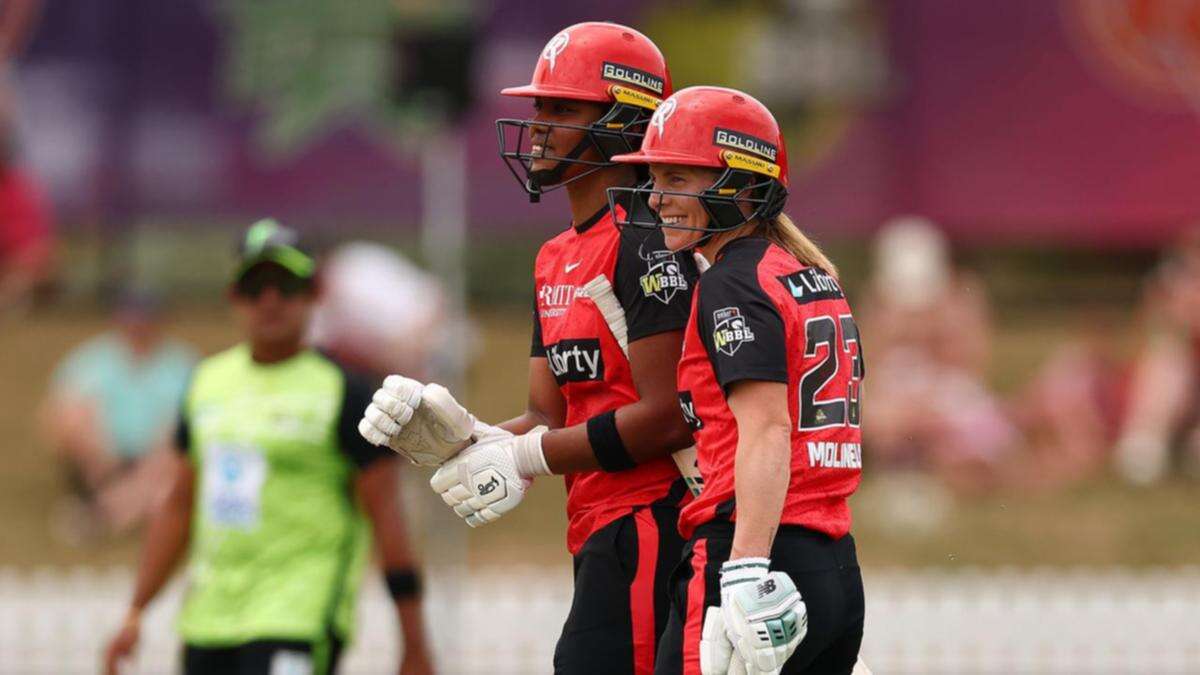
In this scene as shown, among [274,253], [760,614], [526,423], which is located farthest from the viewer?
[274,253]

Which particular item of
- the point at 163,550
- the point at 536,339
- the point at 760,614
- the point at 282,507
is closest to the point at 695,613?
the point at 760,614

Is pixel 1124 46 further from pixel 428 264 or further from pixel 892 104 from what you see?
pixel 428 264

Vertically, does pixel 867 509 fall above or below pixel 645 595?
above

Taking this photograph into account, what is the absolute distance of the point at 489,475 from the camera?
5.30 meters

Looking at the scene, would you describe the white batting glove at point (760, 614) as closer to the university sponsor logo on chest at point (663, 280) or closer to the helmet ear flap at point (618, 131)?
the university sponsor logo on chest at point (663, 280)

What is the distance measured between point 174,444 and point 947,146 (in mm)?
11567

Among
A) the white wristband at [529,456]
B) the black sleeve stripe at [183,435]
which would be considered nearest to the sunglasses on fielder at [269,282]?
the black sleeve stripe at [183,435]

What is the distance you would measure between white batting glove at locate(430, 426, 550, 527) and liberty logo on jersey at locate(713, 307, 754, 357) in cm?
71

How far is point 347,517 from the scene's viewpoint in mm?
7016

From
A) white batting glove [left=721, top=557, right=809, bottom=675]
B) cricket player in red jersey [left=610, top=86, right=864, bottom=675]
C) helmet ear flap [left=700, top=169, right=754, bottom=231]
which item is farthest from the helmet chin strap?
white batting glove [left=721, top=557, right=809, bottom=675]

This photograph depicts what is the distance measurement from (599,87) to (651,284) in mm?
593

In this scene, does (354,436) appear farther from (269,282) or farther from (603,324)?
(603,324)

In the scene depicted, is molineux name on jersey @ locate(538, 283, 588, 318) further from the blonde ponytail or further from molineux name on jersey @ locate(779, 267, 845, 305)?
molineux name on jersey @ locate(779, 267, 845, 305)

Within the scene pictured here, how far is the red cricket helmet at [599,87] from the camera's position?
18.0 feet
